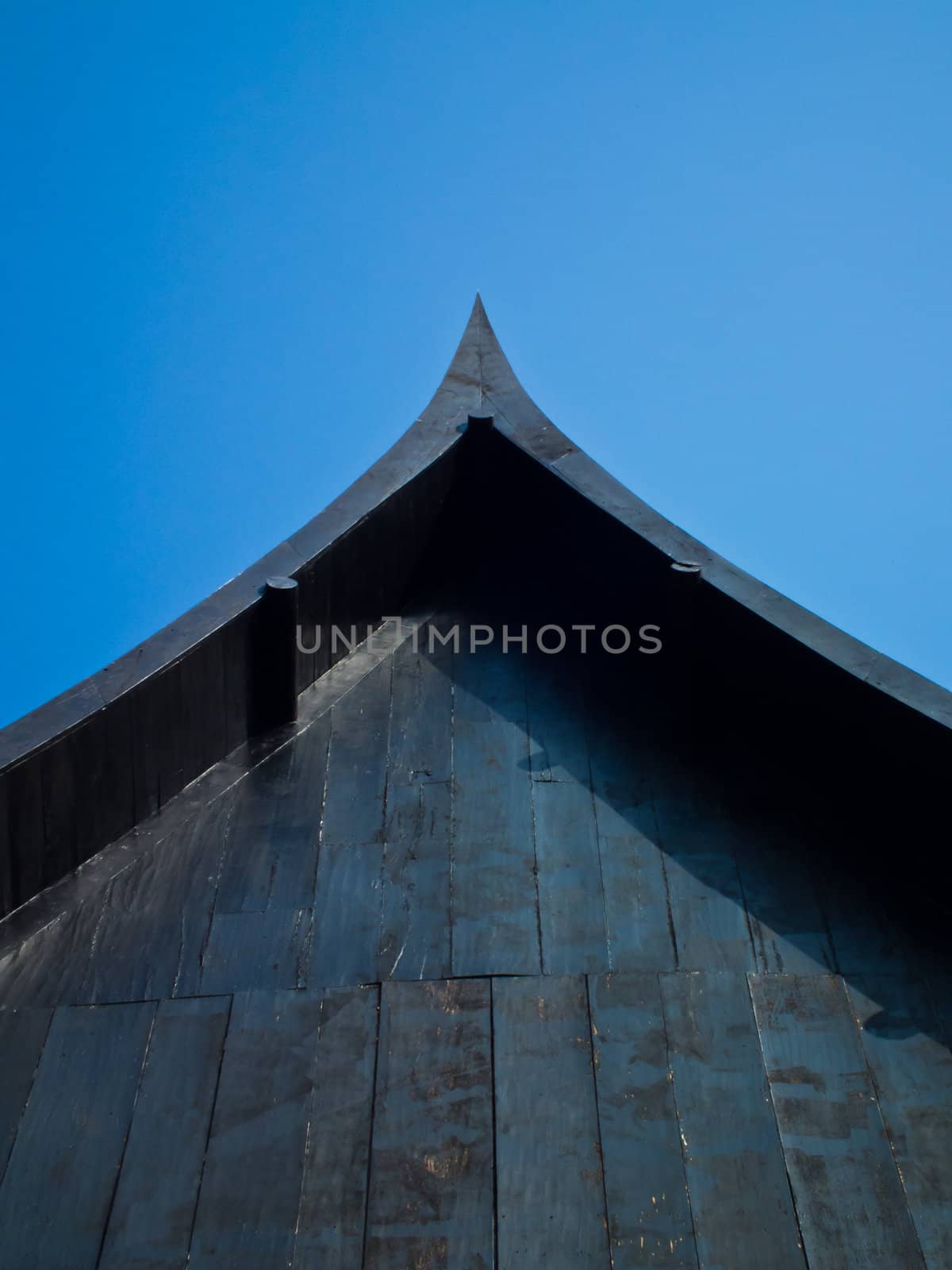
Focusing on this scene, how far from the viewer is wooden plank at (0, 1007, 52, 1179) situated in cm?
500

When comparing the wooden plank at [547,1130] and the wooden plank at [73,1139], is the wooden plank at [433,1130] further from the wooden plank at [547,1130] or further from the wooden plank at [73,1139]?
the wooden plank at [73,1139]

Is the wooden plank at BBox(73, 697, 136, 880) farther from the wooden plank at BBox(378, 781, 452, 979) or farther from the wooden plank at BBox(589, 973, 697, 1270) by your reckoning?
the wooden plank at BBox(589, 973, 697, 1270)

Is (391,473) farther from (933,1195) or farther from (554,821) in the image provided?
(933,1195)

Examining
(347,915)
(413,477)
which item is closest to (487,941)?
(347,915)

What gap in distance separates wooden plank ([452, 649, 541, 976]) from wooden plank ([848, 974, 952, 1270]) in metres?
1.52

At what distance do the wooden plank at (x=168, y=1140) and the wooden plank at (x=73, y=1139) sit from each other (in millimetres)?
61

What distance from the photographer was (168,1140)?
16.3 feet

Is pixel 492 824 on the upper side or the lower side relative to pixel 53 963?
upper

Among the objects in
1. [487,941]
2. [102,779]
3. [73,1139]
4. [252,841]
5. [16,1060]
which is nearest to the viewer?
[73,1139]

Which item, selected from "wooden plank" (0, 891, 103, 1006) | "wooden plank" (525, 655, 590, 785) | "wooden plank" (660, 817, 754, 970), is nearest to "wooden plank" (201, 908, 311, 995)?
"wooden plank" (0, 891, 103, 1006)

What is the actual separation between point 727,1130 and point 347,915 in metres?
2.00

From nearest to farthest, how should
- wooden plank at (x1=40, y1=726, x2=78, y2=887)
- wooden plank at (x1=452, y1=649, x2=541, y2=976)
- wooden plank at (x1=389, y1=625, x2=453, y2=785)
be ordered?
1. wooden plank at (x1=452, y1=649, x2=541, y2=976)
2. wooden plank at (x1=40, y1=726, x2=78, y2=887)
3. wooden plank at (x1=389, y1=625, x2=453, y2=785)

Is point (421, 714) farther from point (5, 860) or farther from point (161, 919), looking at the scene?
point (5, 860)

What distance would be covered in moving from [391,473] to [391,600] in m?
0.84
